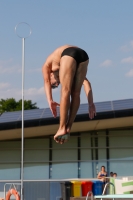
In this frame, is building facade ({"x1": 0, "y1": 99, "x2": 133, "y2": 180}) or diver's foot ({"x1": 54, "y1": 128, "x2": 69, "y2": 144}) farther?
building facade ({"x1": 0, "y1": 99, "x2": 133, "y2": 180})

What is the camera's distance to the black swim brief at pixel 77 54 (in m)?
5.07

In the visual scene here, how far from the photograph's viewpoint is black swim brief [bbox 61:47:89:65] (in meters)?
5.07

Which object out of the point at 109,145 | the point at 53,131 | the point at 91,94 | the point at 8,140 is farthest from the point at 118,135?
the point at 91,94

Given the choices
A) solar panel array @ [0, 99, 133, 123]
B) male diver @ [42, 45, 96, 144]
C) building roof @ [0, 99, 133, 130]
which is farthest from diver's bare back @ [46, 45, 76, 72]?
solar panel array @ [0, 99, 133, 123]

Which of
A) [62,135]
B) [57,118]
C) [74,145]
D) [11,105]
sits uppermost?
[11,105]

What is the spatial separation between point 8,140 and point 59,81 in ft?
63.0

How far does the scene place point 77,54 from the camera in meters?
5.08

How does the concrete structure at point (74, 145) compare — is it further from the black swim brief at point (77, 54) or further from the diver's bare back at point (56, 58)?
the black swim brief at point (77, 54)

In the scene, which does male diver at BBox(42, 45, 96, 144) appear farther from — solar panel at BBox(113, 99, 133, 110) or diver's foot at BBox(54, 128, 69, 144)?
solar panel at BBox(113, 99, 133, 110)

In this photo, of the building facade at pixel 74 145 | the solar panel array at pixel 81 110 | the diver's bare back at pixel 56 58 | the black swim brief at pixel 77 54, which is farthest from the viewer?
the solar panel array at pixel 81 110

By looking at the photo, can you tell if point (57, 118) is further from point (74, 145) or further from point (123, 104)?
point (123, 104)

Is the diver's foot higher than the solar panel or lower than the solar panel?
lower

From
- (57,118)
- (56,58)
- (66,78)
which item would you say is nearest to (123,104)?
(57,118)

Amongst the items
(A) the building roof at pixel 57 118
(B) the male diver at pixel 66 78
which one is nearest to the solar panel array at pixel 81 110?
(A) the building roof at pixel 57 118
